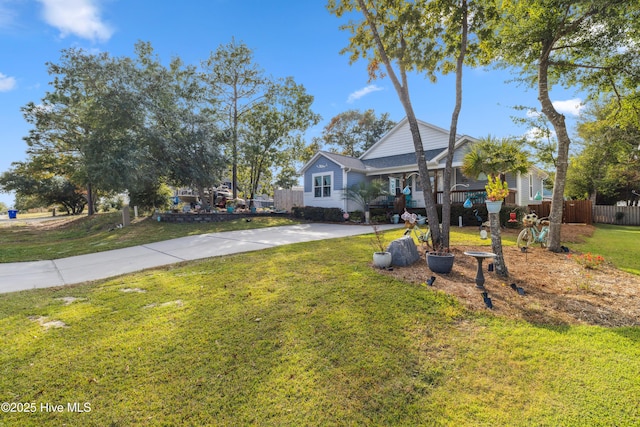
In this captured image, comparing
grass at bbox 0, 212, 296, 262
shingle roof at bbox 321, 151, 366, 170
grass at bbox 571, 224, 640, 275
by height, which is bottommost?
grass at bbox 571, 224, 640, 275

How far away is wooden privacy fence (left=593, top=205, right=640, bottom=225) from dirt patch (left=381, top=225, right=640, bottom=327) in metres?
16.6

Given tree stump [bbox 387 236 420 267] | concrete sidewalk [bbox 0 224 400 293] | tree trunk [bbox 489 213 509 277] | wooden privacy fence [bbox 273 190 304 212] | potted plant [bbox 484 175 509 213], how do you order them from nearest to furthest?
potted plant [bbox 484 175 509 213] → tree trunk [bbox 489 213 509 277] → tree stump [bbox 387 236 420 267] → concrete sidewalk [bbox 0 224 400 293] → wooden privacy fence [bbox 273 190 304 212]

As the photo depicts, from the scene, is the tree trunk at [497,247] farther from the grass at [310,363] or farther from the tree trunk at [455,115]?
the grass at [310,363]

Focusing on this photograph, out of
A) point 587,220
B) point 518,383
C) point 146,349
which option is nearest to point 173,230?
point 146,349

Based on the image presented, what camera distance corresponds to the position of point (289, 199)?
2045cm

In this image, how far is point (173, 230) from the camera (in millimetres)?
11961

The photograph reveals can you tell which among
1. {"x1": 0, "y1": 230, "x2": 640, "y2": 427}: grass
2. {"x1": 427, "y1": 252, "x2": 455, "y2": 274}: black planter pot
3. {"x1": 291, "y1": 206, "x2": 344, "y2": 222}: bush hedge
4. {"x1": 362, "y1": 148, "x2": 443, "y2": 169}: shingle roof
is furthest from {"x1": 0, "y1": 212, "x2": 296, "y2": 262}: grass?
{"x1": 427, "y1": 252, "x2": 455, "y2": 274}: black planter pot

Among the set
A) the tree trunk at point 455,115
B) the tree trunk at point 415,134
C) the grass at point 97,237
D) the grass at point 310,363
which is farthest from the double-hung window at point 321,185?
the grass at point 310,363

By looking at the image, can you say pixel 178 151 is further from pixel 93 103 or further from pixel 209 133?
pixel 93 103

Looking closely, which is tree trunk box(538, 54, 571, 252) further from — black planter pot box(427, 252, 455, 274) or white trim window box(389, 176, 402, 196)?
white trim window box(389, 176, 402, 196)

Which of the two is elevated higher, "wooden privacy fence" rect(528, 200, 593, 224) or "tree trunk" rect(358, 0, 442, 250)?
"tree trunk" rect(358, 0, 442, 250)

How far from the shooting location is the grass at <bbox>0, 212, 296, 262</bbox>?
8.41 m

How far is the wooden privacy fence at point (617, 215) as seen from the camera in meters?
16.5

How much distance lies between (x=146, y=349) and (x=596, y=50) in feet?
38.0
